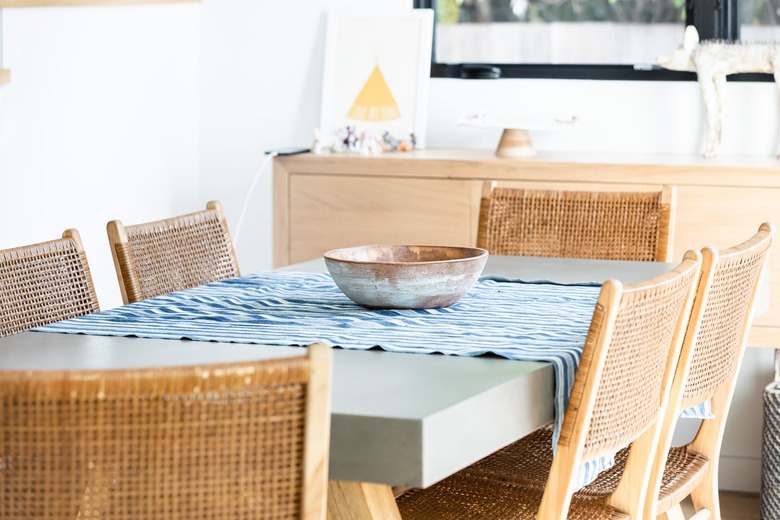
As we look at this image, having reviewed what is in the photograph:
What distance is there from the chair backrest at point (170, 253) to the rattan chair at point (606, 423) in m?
0.84

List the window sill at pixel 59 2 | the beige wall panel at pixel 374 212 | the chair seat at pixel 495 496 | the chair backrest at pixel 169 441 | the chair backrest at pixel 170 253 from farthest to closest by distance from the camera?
the beige wall panel at pixel 374 212
the window sill at pixel 59 2
the chair backrest at pixel 170 253
the chair seat at pixel 495 496
the chair backrest at pixel 169 441

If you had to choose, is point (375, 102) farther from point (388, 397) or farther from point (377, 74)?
point (388, 397)

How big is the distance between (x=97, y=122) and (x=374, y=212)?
0.92m

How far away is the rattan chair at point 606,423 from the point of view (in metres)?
1.63

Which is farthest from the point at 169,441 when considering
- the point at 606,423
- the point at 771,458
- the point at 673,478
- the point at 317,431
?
the point at 771,458

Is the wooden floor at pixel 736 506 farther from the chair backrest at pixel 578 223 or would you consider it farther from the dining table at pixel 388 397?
the dining table at pixel 388 397

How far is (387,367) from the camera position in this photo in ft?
5.44

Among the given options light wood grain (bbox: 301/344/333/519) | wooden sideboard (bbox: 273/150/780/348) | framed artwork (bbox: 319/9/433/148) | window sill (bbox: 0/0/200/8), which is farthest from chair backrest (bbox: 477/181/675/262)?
light wood grain (bbox: 301/344/333/519)

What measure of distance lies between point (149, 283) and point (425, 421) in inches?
55.2

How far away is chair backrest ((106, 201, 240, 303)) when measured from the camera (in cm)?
256

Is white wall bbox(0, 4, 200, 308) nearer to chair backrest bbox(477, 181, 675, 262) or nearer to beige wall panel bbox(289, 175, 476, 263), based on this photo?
beige wall panel bbox(289, 175, 476, 263)

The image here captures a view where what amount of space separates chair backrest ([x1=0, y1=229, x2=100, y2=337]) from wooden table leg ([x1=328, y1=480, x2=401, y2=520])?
0.83 meters

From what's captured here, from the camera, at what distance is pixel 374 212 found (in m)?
3.72

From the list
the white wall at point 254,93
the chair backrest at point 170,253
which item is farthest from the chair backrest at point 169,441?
the white wall at point 254,93
